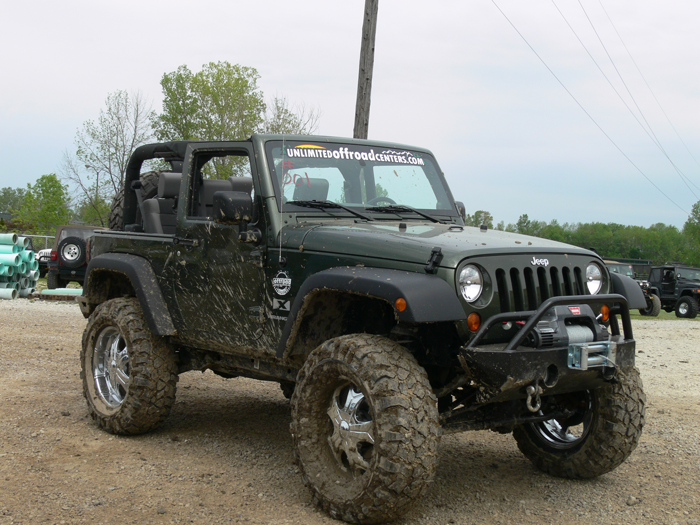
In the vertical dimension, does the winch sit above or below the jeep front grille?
below

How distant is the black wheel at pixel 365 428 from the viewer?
3.51 metres

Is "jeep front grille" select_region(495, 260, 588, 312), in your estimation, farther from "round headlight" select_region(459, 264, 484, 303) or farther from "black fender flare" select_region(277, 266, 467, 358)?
"black fender flare" select_region(277, 266, 467, 358)

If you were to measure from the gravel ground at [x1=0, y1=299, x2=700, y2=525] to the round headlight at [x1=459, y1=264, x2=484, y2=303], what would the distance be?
49.1 inches

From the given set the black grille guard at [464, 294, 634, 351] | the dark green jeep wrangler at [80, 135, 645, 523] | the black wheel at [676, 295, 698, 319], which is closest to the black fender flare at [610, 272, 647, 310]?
the dark green jeep wrangler at [80, 135, 645, 523]

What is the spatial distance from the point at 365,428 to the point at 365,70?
30.0 feet

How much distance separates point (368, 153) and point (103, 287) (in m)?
2.68

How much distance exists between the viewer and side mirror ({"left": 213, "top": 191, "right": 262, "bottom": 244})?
4402 millimetres

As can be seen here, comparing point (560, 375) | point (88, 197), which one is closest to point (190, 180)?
point (560, 375)

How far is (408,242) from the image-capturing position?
3.93m

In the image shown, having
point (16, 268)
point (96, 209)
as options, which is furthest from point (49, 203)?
point (16, 268)

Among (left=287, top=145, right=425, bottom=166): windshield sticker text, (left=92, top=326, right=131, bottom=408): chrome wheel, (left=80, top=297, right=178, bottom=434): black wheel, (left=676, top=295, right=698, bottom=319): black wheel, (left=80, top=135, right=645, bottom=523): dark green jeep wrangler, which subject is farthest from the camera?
(left=676, top=295, right=698, bottom=319): black wheel

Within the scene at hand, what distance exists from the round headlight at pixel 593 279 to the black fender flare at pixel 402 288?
1135mm

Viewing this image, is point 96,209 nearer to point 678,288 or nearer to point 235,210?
point 678,288

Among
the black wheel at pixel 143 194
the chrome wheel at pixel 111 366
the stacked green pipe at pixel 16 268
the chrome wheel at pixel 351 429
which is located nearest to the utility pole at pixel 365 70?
the black wheel at pixel 143 194
